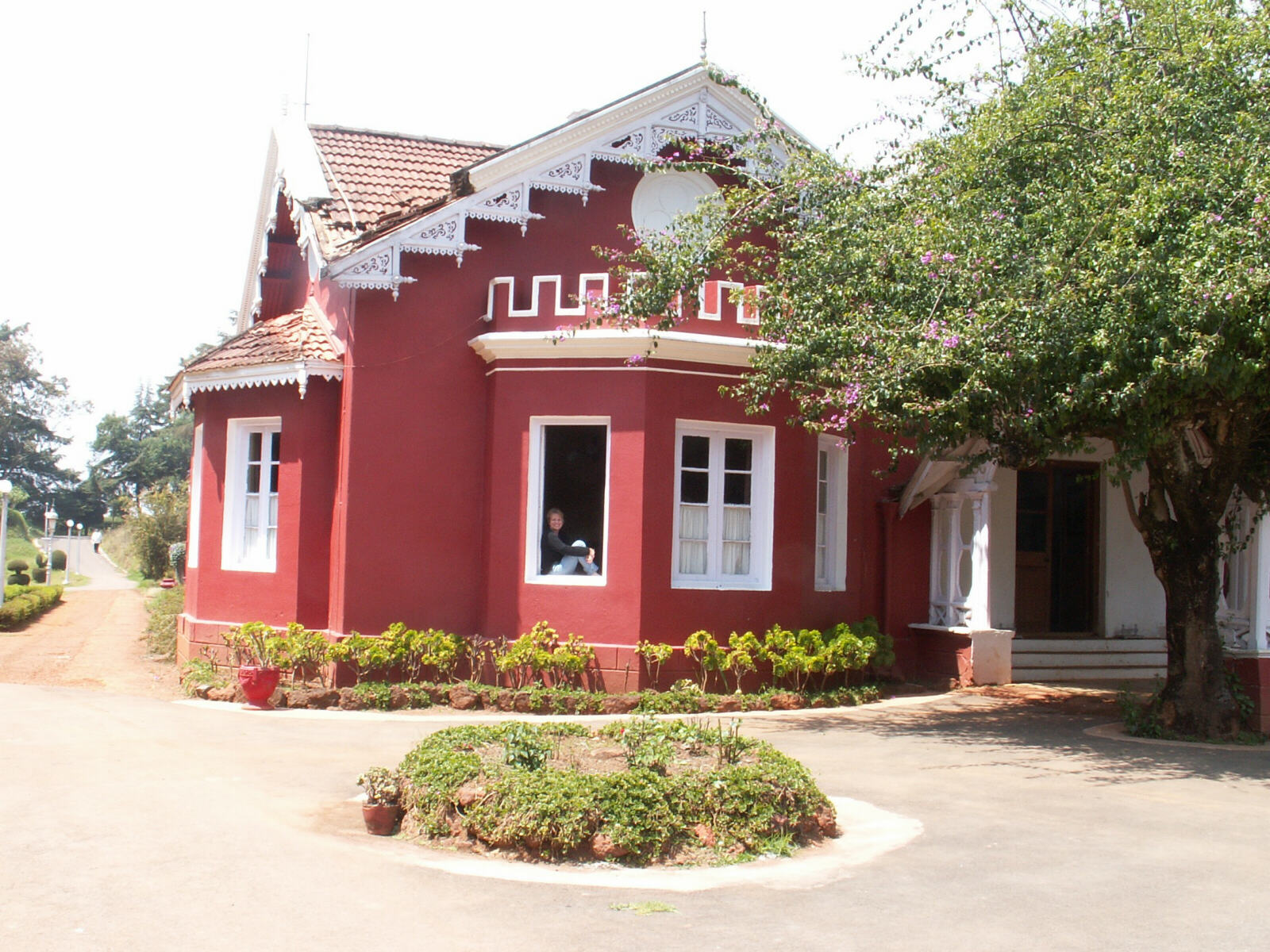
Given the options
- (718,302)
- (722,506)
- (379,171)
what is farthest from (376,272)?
(722,506)

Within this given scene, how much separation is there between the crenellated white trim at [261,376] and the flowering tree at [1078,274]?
4.05m

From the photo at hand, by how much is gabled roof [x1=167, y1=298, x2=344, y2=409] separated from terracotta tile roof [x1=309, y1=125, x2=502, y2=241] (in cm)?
132


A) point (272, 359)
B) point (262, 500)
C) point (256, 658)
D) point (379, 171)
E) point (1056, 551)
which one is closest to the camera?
point (256, 658)

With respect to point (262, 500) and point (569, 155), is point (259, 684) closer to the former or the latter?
point (262, 500)

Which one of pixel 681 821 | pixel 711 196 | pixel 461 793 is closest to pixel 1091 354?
pixel 711 196

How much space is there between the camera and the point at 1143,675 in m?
15.3

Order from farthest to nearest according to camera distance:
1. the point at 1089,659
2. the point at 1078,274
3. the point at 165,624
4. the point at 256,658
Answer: the point at 165,624
the point at 1089,659
the point at 256,658
the point at 1078,274

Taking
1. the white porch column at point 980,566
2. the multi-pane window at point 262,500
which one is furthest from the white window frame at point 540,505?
the white porch column at point 980,566

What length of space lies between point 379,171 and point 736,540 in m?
6.78

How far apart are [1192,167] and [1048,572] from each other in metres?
7.91

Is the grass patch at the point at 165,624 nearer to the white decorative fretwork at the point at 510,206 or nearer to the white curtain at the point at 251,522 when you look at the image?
the white curtain at the point at 251,522

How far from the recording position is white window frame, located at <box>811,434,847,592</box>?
14.5 metres

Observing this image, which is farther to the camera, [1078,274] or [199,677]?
[199,677]

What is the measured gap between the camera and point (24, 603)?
21375 mm
